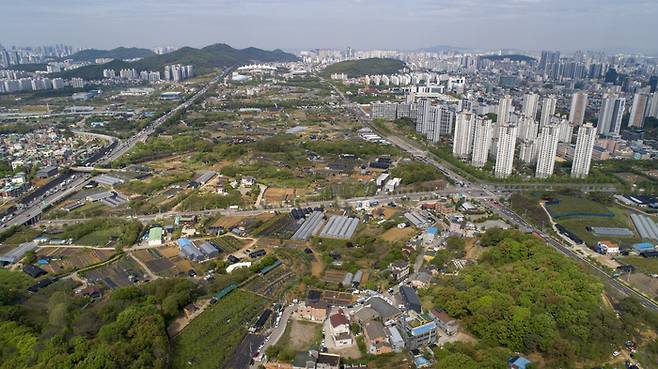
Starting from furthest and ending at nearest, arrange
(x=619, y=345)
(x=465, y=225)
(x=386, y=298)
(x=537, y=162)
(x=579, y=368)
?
(x=537, y=162) → (x=465, y=225) → (x=386, y=298) → (x=619, y=345) → (x=579, y=368)

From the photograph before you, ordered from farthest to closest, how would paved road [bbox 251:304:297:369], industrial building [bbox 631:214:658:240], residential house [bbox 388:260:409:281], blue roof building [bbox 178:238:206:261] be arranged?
industrial building [bbox 631:214:658:240], blue roof building [bbox 178:238:206:261], residential house [bbox 388:260:409:281], paved road [bbox 251:304:297:369]

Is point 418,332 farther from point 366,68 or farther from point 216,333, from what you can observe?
point 366,68

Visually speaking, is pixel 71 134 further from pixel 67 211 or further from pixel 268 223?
pixel 268 223


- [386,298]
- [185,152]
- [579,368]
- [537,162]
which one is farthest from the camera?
[185,152]

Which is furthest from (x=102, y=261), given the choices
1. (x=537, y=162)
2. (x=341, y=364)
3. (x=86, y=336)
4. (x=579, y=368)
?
(x=537, y=162)

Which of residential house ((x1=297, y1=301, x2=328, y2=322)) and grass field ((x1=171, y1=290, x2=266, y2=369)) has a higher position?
residential house ((x1=297, y1=301, x2=328, y2=322))

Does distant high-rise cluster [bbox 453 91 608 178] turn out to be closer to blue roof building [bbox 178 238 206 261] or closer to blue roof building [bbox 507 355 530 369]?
blue roof building [bbox 507 355 530 369]

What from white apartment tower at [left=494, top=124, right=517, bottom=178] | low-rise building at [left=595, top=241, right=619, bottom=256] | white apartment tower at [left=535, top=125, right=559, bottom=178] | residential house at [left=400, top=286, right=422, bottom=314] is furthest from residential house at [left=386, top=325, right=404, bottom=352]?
white apartment tower at [left=535, top=125, right=559, bottom=178]

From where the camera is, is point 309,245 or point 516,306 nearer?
point 516,306
